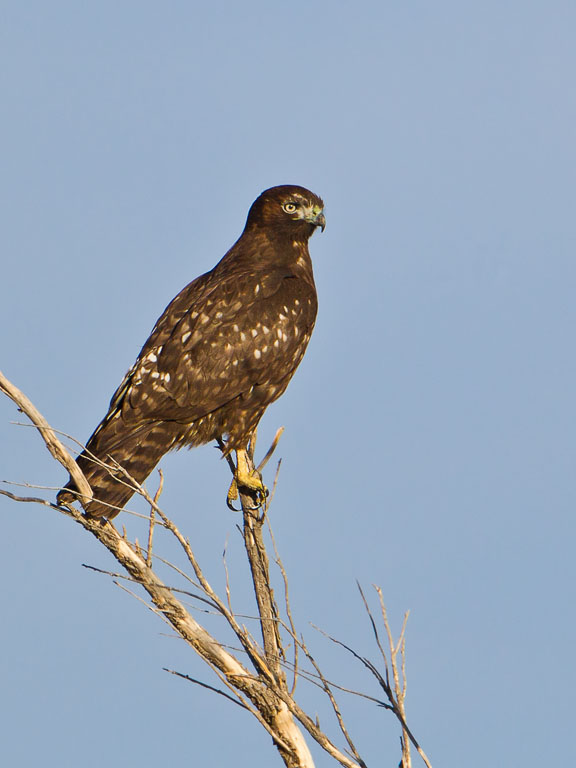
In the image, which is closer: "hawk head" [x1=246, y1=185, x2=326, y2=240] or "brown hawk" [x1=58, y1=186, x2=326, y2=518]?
"brown hawk" [x1=58, y1=186, x2=326, y2=518]

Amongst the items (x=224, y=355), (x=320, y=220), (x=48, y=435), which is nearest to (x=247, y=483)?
(x=224, y=355)

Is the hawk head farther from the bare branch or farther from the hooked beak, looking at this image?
the bare branch

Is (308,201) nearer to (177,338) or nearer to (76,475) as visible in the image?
(177,338)

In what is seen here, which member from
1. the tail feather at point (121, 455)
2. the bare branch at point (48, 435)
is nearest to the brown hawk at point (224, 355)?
the tail feather at point (121, 455)

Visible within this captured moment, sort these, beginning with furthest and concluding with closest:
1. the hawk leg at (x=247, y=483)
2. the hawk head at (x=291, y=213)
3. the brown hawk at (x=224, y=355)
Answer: the hawk head at (x=291, y=213) → the hawk leg at (x=247, y=483) → the brown hawk at (x=224, y=355)

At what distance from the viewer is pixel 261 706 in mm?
5449

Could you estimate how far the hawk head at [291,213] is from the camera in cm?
768

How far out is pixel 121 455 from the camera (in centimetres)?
630

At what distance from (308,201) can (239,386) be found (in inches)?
69.7

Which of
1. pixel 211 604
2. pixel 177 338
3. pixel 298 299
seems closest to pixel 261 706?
pixel 211 604

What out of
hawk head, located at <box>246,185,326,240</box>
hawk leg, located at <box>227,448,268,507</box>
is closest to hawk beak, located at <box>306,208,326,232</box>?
hawk head, located at <box>246,185,326,240</box>

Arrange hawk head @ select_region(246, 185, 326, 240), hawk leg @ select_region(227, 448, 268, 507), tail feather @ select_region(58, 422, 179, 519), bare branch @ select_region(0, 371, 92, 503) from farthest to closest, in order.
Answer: hawk head @ select_region(246, 185, 326, 240)
hawk leg @ select_region(227, 448, 268, 507)
tail feather @ select_region(58, 422, 179, 519)
bare branch @ select_region(0, 371, 92, 503)

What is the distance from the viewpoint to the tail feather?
19.1ft

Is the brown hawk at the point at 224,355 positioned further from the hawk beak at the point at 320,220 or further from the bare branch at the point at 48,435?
the bare branch at the point at 48,435
